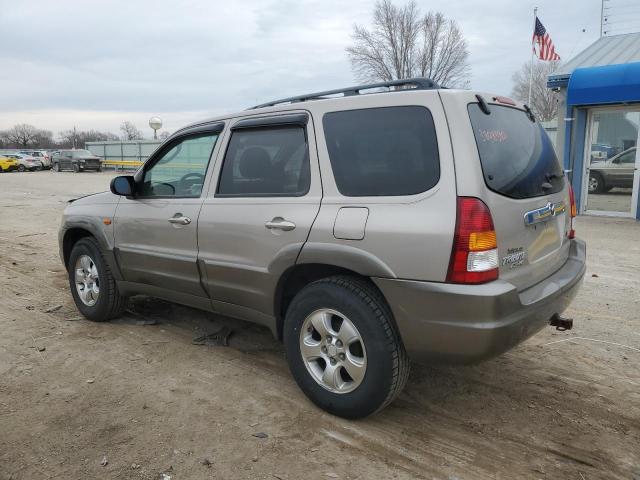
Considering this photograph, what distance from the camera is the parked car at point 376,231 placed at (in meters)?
2.64

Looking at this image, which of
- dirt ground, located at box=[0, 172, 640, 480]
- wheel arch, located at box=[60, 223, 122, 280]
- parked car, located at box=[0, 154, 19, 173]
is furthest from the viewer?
parked car, located at box=[0, 154, 19, 173]

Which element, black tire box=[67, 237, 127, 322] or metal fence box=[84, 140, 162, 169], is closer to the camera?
black tire box=[67, 237, 127, 322]

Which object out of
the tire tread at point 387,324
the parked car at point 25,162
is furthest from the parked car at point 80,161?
the tire tread at point 387,324

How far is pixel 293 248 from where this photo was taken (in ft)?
10.4

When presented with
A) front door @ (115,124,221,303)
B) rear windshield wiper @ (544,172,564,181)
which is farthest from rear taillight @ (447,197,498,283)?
front door @ (115,124,221,303)

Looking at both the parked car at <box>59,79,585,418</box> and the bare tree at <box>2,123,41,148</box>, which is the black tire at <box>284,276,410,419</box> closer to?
the parked car at <box>59,79,585,418</box>

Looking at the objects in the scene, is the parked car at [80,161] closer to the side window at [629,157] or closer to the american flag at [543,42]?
the american flag at [543,42]

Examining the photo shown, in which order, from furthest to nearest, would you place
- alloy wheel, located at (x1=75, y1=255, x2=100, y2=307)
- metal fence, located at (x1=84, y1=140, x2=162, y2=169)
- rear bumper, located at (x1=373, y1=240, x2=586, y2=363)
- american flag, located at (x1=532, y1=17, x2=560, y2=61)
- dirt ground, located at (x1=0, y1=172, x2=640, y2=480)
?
metal fence, located at (x1=84, y1=140, x2=162, y2=169) < american flag, located at (x1=532, y1=17, x2=560, y2=61) < alloy wheel, located at (x1=75, y1=255, x2=100, y2=307) < dirt ground, located at (x1=0, y1=172, x2=640, y2=480) < rear bumper, located at (x1=373, y1=240, x2=586, y2=363)

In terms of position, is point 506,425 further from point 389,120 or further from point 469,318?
point 389,120

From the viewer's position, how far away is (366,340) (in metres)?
2.87

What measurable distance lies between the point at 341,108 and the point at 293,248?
896 mm

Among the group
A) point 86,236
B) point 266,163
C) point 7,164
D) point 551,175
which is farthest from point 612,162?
point 7,164

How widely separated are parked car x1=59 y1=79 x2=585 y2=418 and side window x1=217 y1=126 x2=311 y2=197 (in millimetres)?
10

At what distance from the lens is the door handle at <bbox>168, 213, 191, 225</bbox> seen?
386cm
